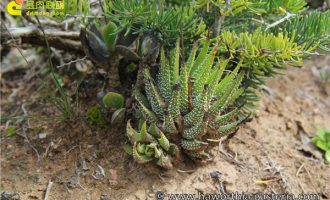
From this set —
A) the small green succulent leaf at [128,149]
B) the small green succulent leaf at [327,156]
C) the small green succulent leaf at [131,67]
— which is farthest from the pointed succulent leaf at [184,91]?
the small green succulent leaf at [327,156]

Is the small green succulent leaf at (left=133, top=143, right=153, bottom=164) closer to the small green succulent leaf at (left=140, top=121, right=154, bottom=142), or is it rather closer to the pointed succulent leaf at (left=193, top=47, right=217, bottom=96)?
the small green succulent leaf at (left=140, top=121, right=154, bottom=142)

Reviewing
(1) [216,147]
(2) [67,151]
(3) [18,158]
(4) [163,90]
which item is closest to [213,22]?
(4) [163,90]

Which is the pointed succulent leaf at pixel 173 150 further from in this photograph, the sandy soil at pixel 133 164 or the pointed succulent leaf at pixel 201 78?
the pointed succulent leaf at pixel 201 78

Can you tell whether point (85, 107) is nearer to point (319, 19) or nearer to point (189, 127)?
point (189, 127)

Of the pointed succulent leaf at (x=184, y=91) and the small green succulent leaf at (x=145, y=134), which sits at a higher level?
the pointed succulent leaf at (x=184, y=91)

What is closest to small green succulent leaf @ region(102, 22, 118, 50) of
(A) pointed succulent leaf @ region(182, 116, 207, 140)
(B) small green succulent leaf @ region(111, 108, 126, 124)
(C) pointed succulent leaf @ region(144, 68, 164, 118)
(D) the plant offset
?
(D) the plant offset

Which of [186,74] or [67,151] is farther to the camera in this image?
[67,151]

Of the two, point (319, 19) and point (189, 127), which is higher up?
point (319, 19)
